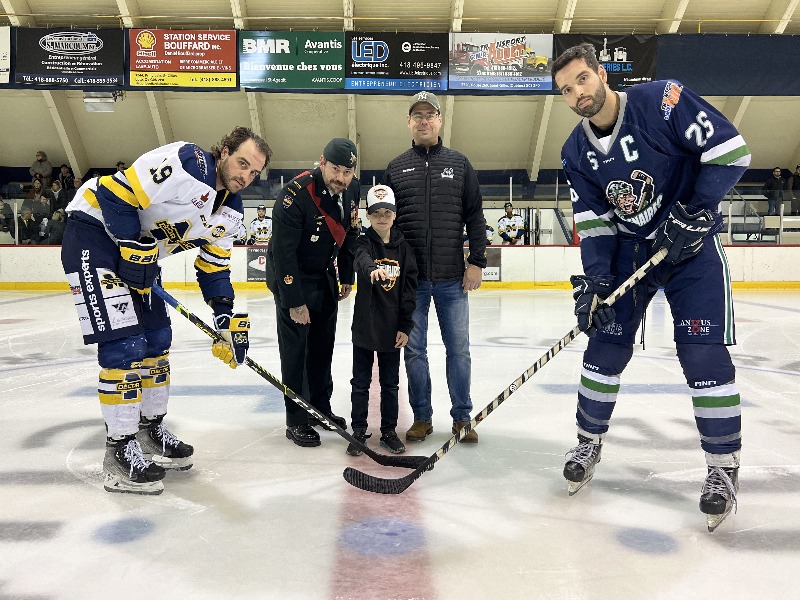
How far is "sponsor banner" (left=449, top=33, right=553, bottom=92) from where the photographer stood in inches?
468

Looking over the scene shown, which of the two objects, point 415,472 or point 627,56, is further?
point 627,56

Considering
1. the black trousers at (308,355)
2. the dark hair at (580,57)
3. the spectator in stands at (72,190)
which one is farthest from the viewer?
the spectator in stands at (72,190)

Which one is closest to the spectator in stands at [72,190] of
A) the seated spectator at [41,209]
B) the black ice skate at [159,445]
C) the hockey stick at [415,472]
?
the seated spectator at [41,209]

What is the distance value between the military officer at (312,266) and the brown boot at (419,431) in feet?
1.09

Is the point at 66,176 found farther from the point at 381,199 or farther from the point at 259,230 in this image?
the point at 381,199

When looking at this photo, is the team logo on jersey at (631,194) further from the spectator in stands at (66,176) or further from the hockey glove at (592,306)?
the spectator in stands at (66,176)

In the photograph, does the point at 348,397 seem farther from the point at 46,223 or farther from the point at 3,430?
the point at 46,223

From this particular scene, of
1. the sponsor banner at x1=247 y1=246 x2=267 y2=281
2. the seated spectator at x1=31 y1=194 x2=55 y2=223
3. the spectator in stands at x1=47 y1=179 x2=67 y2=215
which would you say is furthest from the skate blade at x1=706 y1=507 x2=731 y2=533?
the spectator in stands at x1=47 y1=179 x2=67 y2=215

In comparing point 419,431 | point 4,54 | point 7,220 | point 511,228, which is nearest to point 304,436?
point 419,431

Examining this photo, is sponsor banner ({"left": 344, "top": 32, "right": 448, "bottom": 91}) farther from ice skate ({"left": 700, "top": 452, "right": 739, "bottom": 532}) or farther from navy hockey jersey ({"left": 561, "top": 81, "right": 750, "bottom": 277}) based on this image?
ice skate ({"left": 700, "top": 452, "right": 739, "bottom": 532})

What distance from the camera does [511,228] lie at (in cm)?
1220

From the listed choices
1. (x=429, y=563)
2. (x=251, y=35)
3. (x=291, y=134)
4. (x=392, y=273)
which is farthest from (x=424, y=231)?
(x=291, y=134)

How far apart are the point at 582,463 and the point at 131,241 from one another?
1749 mm

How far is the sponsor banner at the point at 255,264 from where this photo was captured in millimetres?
11469
